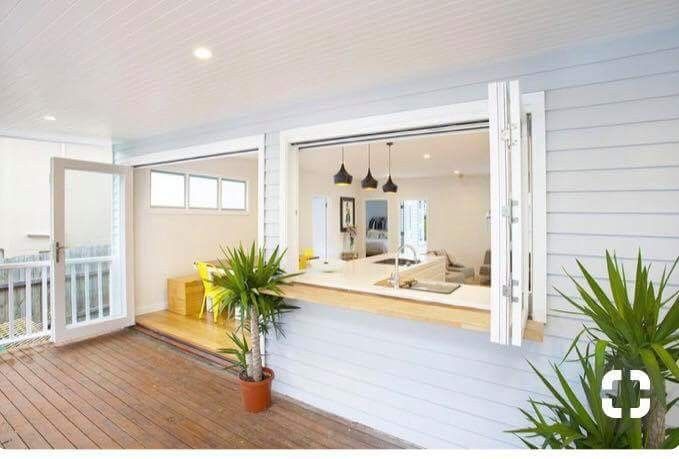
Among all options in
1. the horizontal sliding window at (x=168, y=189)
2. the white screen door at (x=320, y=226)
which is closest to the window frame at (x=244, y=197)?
the horizontal sliding window at (x=168, y=189)

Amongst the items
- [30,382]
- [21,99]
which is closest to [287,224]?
[21,99]

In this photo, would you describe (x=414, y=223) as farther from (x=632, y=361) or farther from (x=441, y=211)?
(x=632, y=361)

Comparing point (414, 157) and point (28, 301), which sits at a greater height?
point (414, 157)

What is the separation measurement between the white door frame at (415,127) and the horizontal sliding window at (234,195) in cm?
363

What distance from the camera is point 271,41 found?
195 centimetres

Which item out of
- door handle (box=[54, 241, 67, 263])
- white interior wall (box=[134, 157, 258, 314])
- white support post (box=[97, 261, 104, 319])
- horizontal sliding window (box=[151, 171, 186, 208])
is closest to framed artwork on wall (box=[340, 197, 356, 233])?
white interior wall (box=[134, 157, 258, 314])

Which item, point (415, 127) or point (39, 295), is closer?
point (415, 127)

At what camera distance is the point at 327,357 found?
278cm

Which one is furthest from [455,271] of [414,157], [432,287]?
[432,287]

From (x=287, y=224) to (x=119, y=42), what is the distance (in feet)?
5.62

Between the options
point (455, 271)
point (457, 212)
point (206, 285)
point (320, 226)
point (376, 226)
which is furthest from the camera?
point (376, 226)

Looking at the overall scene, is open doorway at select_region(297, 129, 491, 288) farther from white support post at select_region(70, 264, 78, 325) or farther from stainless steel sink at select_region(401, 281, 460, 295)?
white support post at select_region(70, 264, 78, 325)

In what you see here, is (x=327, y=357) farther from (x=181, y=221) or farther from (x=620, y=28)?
(x=181, y=221)

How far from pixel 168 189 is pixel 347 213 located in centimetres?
490
